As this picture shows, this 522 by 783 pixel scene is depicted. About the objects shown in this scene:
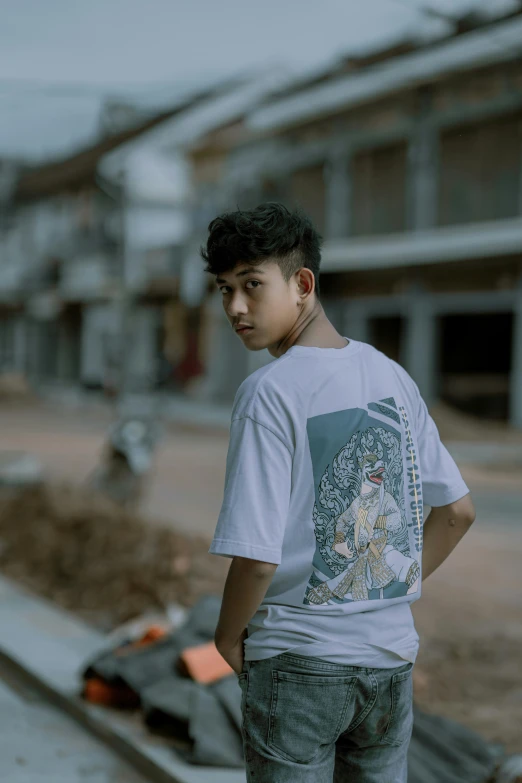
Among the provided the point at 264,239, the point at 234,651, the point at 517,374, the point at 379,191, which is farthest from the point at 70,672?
the point at 379,191

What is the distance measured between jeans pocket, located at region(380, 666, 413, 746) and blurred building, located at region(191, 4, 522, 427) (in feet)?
52.3

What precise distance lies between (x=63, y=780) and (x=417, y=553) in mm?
2055

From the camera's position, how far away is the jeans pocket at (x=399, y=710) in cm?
178

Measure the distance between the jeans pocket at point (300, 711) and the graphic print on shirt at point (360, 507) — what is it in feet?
0.48

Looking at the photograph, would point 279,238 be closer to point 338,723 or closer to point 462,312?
point 338,723

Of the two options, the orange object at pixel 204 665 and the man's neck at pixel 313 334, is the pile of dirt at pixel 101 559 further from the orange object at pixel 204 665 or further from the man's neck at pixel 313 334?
the man's neck at pixel 313 334

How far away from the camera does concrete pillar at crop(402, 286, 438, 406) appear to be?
19766mm

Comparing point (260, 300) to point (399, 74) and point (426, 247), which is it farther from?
point (399, 74)

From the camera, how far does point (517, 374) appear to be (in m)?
17.7

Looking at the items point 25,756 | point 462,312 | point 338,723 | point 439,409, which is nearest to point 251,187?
point 462,312

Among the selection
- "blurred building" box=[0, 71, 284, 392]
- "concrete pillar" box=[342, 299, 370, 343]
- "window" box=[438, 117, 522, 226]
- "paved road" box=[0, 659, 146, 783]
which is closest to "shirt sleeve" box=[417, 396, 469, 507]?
"paved road" box=[0, 659, 146, 783]

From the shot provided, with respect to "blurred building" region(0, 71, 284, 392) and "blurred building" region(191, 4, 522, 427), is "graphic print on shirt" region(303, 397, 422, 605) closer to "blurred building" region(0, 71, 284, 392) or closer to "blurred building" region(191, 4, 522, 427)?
"blurred building" region(191, 4, 522, 427)

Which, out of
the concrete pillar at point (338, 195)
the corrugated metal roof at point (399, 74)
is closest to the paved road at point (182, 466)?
the concrete pillar at point (338, 195)

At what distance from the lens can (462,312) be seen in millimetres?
19422
